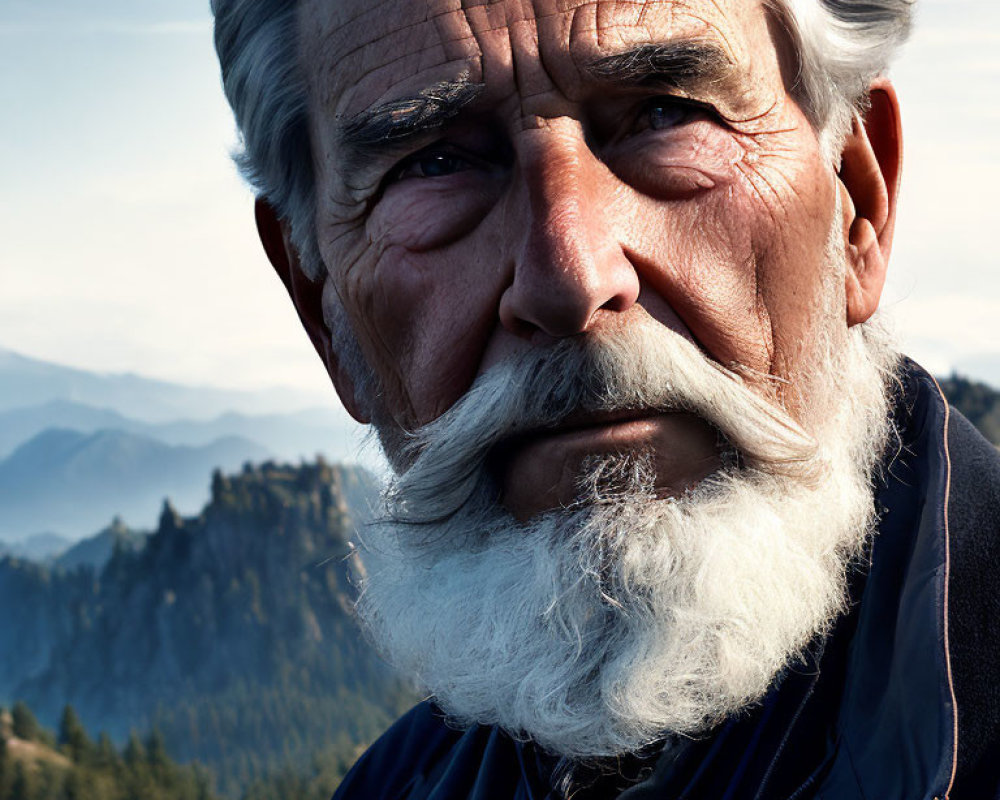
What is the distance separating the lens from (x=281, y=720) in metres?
76.1

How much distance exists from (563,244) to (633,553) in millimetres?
596

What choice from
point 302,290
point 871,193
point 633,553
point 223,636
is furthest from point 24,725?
point 871,193

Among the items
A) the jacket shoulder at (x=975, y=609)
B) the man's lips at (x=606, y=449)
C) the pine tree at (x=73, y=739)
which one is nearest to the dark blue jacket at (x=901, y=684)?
the jacket shoulder at (x=975, y=609)

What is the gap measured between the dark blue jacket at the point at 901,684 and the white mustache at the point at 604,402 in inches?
11.2

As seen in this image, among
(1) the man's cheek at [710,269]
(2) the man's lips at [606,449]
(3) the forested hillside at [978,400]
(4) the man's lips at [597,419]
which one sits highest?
(1) the man's cheek at [710,269]

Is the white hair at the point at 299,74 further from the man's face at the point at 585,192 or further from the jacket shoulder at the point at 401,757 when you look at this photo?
the jacket shoulder at the point at 401,757

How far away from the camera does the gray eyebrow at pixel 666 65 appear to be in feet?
6.43

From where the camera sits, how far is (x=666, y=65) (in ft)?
6.50

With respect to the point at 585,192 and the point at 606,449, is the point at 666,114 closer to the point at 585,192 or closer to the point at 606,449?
the point at 585,192

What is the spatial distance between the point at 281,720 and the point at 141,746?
25.8 metres

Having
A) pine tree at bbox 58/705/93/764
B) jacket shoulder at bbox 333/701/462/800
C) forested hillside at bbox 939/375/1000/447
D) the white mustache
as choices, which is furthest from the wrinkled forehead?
pine tree at bbox 58/705/93/764

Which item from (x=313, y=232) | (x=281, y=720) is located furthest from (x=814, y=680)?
(x=281, y=720)

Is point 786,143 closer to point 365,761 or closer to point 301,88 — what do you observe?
point 301,88

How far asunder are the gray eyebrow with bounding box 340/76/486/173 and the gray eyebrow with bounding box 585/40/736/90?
10.4 inches
